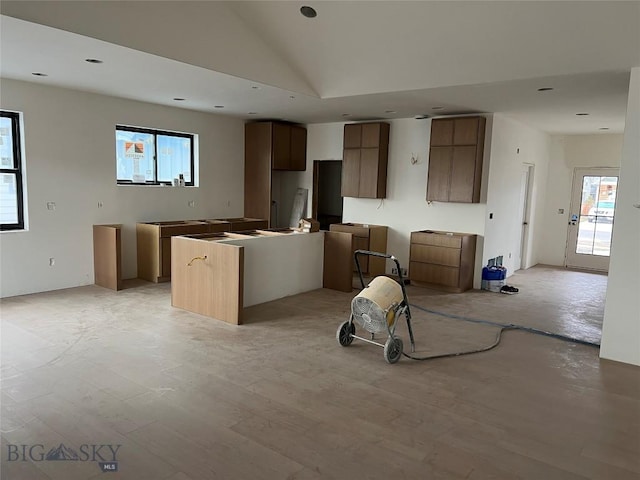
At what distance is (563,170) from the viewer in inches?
376

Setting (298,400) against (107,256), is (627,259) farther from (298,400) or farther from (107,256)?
(107,256)

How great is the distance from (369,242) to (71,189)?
453 cm

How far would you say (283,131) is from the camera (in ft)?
28.5

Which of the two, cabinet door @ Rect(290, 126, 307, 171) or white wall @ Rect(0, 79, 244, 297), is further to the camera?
cabinet door @ Rect(290, 126, 307, 171)

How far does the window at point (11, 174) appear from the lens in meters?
5.91

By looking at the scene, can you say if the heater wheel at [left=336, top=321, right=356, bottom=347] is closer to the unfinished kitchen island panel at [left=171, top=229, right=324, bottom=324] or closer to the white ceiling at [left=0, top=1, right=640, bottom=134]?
the unfinished kitchen island panel at [left=171, top=229, right=324, bottom=324]

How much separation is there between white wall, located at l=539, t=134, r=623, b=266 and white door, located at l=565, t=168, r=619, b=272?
0.12 metres

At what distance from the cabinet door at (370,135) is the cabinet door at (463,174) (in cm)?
137

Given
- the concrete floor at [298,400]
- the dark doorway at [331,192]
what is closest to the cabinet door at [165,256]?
the concrete floor at [298,400]

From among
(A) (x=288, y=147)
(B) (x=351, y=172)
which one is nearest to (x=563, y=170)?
Answer: (B) (x=351, y=172)

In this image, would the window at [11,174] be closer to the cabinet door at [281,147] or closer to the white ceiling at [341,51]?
the white ceiling at [341,51]

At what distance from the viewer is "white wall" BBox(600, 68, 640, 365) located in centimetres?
418

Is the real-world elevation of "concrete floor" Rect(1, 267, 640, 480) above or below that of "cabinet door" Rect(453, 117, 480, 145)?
below

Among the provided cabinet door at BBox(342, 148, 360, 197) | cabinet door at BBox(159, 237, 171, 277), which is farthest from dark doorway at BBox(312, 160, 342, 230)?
cabinet door at BBox(159, 237, 171, 277)
